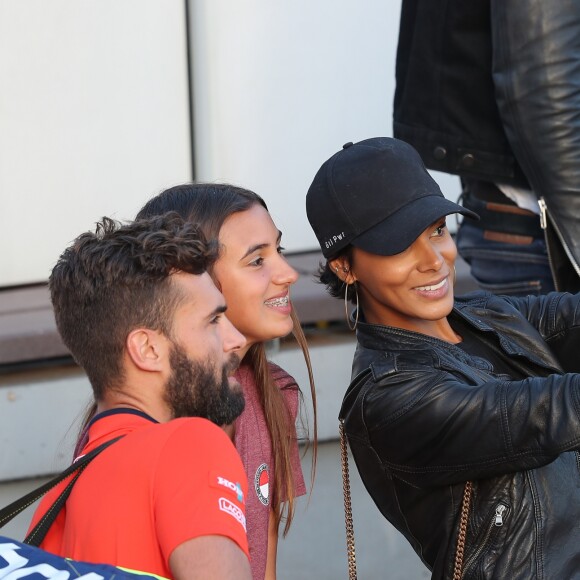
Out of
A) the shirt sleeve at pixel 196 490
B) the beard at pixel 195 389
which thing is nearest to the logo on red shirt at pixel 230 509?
the shirt sleeve at pixel 196 490

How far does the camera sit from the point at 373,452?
261cm

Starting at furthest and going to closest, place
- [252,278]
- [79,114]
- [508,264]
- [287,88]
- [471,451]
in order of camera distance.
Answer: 1. [287,88]
2. [79,114]
3. [508,264]
4. [252,278]
5. [471,451]

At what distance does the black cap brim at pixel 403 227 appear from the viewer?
8.46ft

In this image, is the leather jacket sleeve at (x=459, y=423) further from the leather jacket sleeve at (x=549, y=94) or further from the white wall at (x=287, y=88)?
the white wall at (x=287, y=88)

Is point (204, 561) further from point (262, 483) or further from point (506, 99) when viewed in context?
point (506, 99)

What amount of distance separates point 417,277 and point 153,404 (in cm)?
76

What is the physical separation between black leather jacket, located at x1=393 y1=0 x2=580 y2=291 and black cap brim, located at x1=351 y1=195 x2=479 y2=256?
0.57m

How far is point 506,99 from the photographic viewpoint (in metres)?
3.16

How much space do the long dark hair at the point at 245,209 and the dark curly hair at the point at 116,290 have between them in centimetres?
52

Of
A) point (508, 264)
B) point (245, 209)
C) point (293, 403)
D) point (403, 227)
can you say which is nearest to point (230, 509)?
point (403, 227)

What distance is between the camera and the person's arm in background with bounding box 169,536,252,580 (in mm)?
1848

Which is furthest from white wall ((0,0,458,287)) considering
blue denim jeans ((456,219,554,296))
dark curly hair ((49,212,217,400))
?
dark curly hair ((49,212,217,400))

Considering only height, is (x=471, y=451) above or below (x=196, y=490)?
below

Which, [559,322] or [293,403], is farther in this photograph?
[293,403]
